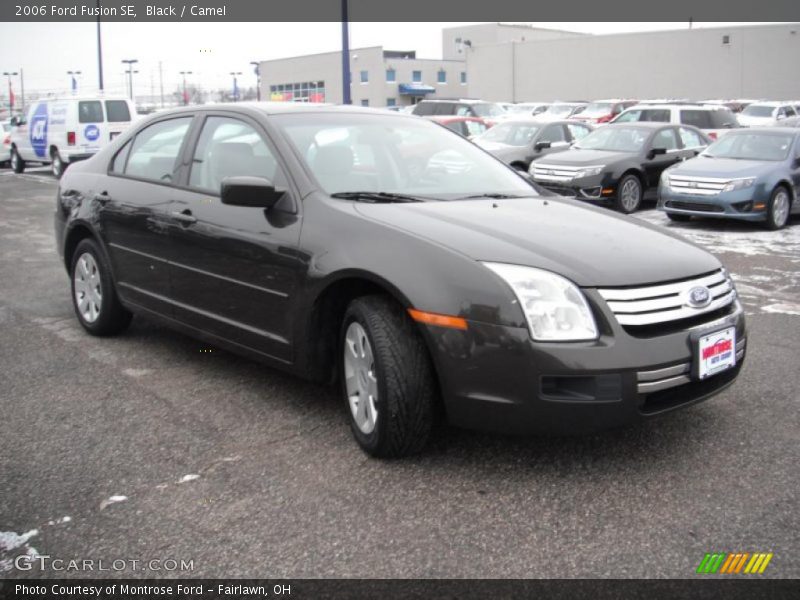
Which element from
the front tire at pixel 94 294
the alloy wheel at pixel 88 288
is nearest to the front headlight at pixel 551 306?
the front tire at pixel 94 294

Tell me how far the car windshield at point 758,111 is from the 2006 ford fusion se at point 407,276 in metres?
26.4

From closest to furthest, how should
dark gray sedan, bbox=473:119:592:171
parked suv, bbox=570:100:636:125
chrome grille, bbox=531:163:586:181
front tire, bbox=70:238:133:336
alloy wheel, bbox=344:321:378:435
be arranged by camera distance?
alloy wheel, bbox=344:321:378:435
front tire, bbox=70:238:133:336
chrome grille, bbox=531:163:586:181
dark gray sedan, bbox=473:119:592:171
parked suv, bbox=570:100:636:125

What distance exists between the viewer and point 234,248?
427 centimetres

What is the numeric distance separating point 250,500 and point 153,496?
39 cm

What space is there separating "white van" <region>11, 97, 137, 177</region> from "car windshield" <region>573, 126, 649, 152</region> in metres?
10.9

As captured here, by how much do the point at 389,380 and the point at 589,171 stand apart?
10.3 metres

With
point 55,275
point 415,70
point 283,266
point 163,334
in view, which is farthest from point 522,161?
point 415,70

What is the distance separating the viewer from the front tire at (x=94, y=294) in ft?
18.1

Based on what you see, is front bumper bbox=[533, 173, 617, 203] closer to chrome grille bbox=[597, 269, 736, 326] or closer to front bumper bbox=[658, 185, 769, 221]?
front bumper bbox=[658, 185, 769, 221]

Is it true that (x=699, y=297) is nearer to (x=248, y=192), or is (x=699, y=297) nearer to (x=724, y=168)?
(x=248, y=192)

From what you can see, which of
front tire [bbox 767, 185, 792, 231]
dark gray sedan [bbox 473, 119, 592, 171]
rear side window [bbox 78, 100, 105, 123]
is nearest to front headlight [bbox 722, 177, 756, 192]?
front tire [bbox 767, 185, 792, 231]

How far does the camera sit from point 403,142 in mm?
4664

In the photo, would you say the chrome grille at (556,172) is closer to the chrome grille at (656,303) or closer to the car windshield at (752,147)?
the car windshield at (752,147)

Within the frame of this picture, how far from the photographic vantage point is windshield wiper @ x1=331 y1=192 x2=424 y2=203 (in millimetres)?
4064
